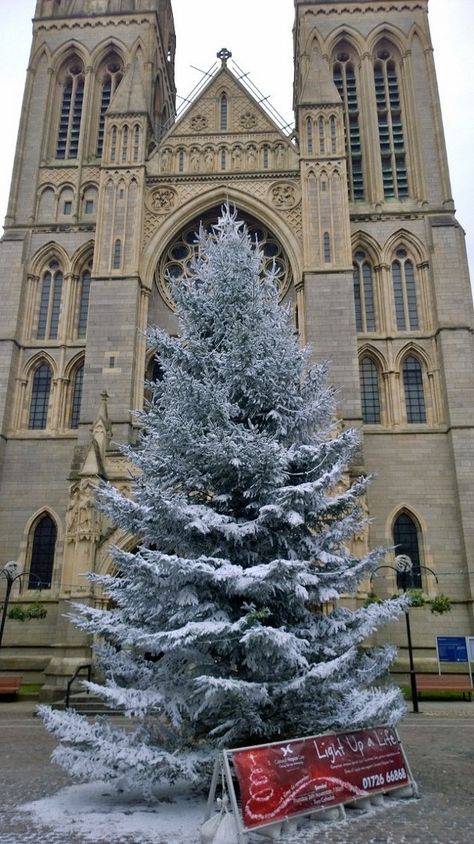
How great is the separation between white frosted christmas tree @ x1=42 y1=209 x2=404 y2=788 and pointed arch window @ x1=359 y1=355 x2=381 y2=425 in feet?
49.6

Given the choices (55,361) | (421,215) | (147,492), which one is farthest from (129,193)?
(147,492)

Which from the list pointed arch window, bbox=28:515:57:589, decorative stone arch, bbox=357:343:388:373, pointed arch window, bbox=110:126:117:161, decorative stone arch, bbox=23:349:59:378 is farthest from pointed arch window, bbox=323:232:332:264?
pointed arch window, bbox=28:515:57:589

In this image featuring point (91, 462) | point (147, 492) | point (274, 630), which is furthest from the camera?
point (91, 462)

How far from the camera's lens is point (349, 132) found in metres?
29.5

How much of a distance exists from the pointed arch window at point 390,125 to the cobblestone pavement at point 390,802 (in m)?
21.5

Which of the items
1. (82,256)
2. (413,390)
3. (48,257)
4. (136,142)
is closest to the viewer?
(413,390)

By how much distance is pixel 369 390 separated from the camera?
25.3 m

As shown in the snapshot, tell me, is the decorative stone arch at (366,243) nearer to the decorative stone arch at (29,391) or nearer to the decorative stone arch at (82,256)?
the decorative stone arch at (82,256)

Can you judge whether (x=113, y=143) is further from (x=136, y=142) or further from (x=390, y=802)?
(x=390, y=802)

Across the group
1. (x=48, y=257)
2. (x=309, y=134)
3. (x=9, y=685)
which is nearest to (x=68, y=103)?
(x=48, y=257)

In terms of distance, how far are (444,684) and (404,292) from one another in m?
14.2

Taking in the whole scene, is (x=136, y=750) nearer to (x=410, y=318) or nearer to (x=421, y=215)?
(x=410, y=318)

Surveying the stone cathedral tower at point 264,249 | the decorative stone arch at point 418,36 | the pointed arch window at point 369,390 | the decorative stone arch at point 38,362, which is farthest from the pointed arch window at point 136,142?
the decorative stone arch at point 418,36

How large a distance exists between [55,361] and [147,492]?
18.9 metres
